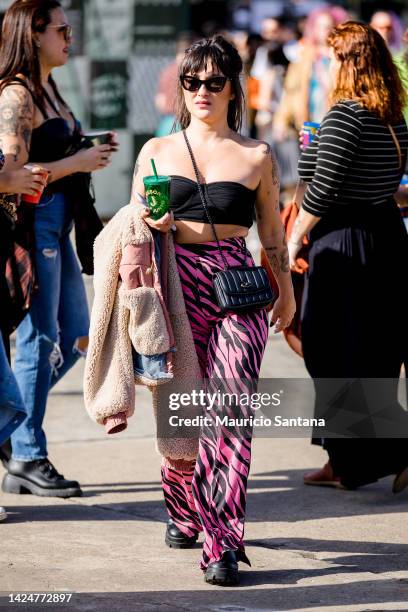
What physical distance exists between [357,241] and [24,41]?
1701mm

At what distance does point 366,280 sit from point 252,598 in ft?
6.53

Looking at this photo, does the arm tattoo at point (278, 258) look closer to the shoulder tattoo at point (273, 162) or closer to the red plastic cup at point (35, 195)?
the shoulder tattoo at point (273, 162)

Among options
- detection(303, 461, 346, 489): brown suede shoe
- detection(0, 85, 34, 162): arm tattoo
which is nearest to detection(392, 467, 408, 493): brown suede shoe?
detection(303, 461, 346, 489): brown suede shoe

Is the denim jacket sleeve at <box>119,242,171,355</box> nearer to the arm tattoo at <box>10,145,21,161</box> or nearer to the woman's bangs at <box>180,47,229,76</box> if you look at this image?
the woman's bangs at <box>180,47,229,76</box>

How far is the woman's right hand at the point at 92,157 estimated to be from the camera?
5.84 meters

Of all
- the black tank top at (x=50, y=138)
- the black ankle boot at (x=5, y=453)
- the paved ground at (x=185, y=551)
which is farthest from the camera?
the black ankle boot at (x=5, y=453)

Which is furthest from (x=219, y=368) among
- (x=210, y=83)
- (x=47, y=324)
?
(x=47, y=324)

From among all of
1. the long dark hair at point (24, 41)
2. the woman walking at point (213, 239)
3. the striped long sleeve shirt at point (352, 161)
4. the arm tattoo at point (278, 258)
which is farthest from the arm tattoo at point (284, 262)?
the long dark hair at point (24, 41)

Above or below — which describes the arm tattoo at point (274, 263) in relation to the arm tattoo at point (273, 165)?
below

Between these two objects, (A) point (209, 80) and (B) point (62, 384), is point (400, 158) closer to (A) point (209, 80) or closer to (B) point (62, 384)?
(A) point (209, 80)

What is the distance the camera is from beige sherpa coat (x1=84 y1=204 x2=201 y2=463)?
15.4 ft

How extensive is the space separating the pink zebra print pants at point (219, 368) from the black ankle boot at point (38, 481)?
997 millimetres

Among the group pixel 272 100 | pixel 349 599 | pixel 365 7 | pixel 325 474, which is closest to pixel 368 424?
pixel 325 474

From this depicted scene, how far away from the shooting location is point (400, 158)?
602 centimetres
